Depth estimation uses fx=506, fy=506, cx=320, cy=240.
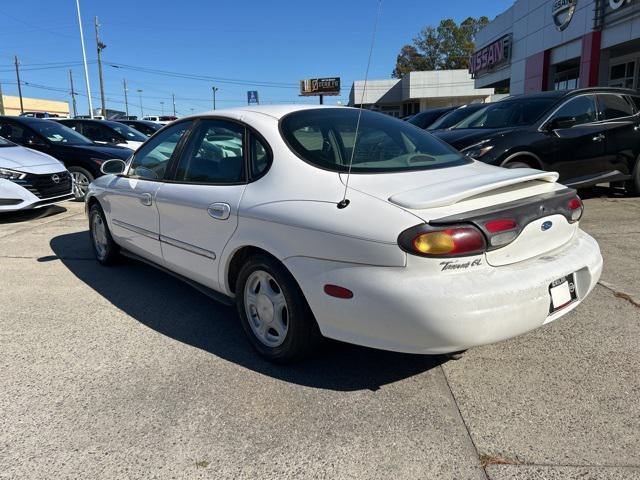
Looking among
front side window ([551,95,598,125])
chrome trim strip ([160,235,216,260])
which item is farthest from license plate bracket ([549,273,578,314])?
front side window ([551,95,598,125])

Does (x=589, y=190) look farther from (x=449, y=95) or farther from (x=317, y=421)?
(x=449, y=95)

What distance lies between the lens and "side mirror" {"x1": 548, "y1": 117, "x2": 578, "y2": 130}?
22.8ft

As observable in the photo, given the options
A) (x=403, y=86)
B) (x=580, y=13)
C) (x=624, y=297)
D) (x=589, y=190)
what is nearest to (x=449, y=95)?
(x=403, y=86)

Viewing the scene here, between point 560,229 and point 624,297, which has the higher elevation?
point 560,229

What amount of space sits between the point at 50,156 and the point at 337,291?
7.84 metres

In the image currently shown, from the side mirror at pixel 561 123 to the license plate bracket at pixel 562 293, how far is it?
4948mm

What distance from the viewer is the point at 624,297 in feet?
13.1

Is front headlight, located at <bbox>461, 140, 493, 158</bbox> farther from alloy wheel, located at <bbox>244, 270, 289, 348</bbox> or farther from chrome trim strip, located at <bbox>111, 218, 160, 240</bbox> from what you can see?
alloy wheel, located at <bbox>244, 270, 289, 348</bbox>

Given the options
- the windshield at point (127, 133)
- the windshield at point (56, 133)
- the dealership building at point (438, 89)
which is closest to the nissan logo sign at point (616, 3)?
the windshield at point (127, 133)

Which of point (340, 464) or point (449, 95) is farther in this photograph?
point (449, 95)

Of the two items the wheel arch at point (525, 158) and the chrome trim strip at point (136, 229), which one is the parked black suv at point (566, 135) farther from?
the chrome trim strip at point (136, 229)

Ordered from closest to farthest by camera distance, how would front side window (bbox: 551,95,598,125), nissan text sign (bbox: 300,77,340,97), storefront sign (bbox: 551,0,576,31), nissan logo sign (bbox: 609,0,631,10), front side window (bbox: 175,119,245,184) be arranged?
front side window (bbox: 175,119,245,184) < front side window (bbox: 551,95,598,125) < nissan logo sign (bbox: 609,0,631,10) < storefront sign (bbox: 551,0,576,31) < nissan text sign (bbox: 300,77,340,97)

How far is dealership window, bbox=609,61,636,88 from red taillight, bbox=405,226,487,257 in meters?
20.4

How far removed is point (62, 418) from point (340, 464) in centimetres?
145
